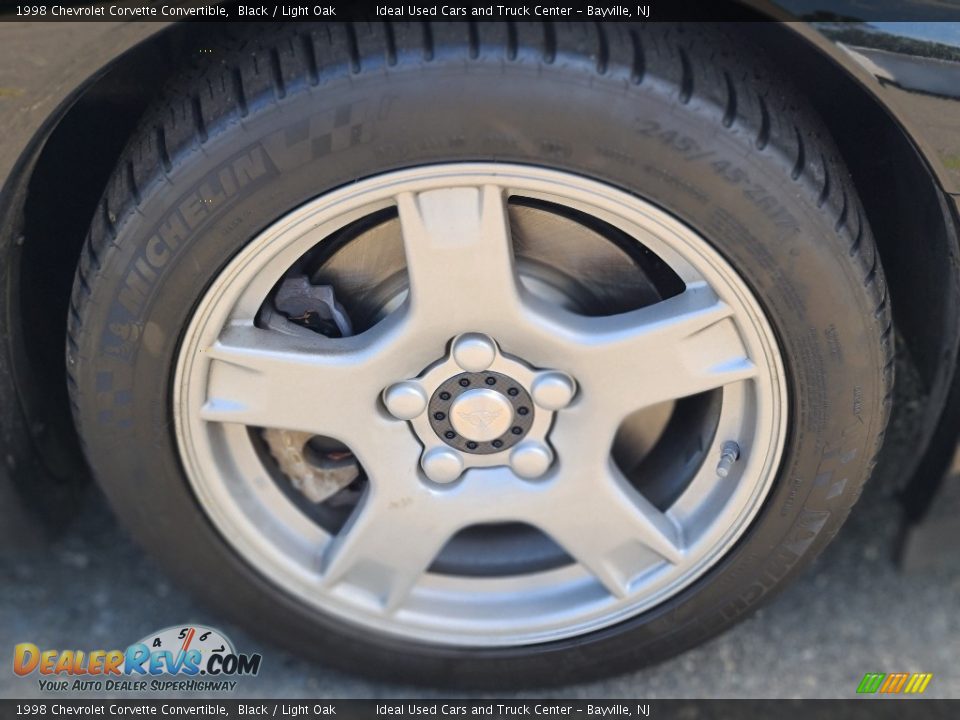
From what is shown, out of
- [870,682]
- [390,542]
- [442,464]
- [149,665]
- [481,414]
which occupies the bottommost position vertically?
[149,665]

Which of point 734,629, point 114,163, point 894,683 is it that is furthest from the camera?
point 734,629

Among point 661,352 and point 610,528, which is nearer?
point 661,352

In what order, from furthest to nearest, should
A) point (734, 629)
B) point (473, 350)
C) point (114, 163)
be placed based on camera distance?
point (734, 629) < point (114, 163) < point (473, 350)

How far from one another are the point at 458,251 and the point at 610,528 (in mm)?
590

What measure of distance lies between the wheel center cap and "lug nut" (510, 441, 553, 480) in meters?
0.04

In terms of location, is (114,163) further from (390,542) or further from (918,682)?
(918,682)

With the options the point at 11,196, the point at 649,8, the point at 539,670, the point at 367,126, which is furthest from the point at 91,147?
the point at 539,670

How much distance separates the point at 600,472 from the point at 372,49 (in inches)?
30.7

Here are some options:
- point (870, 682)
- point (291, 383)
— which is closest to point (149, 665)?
point (291, 383)

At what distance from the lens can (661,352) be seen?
1546 millimetres

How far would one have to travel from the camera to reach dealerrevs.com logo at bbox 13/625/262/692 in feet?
6.25

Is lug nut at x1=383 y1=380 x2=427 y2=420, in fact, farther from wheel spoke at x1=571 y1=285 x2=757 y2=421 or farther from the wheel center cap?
wheel spoke at x1=571 y1=285 x2=757 y2=421

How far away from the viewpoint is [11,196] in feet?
4.89

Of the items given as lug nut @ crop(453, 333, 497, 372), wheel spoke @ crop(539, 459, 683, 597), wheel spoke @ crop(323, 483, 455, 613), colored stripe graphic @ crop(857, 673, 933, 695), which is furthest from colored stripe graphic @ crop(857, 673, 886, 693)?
lug nut @ crop(453, 333, 497, 372)
